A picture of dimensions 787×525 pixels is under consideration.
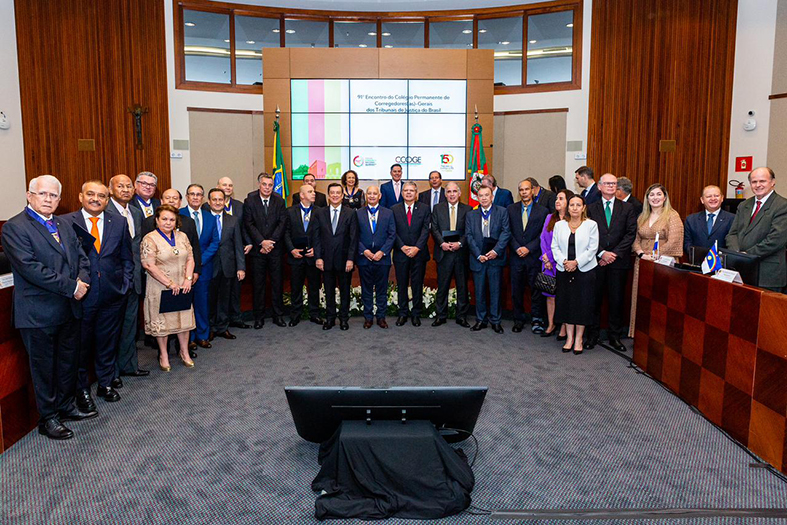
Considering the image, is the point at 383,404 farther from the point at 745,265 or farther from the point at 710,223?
the point at 710,223

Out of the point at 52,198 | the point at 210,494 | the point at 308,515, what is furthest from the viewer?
the point at 52,198

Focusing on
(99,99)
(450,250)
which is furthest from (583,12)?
(99,99)

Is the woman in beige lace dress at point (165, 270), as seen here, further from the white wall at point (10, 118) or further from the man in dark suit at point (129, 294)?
the white wall at point (10, 118)

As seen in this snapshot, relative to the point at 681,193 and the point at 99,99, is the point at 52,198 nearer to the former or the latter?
the point at 99,99

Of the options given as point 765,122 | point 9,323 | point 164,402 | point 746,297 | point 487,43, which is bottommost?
point 164,402

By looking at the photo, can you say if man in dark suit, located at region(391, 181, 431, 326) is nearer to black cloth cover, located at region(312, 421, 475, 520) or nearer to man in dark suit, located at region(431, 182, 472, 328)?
man in dark suit, located at region(431, 182, 472, 328)

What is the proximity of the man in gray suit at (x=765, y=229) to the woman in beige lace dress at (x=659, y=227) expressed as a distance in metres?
0.55

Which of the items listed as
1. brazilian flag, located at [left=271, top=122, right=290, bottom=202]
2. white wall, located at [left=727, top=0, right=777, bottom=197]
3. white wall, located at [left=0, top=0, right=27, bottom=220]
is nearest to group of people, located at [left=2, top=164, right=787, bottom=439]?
brazilian flag, located at [left=271, top=122, right=290, bottom=202]

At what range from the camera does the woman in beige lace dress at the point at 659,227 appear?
15.7 ft

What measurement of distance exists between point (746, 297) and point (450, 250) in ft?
9.85

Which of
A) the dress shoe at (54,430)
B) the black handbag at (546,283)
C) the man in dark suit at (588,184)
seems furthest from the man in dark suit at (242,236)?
the man in dark suit at (588,184)

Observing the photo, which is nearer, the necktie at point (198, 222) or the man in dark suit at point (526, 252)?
the necktie at point (198, 222)

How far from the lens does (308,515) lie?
2.34 m

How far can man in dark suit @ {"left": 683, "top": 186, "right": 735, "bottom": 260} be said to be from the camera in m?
4.67
